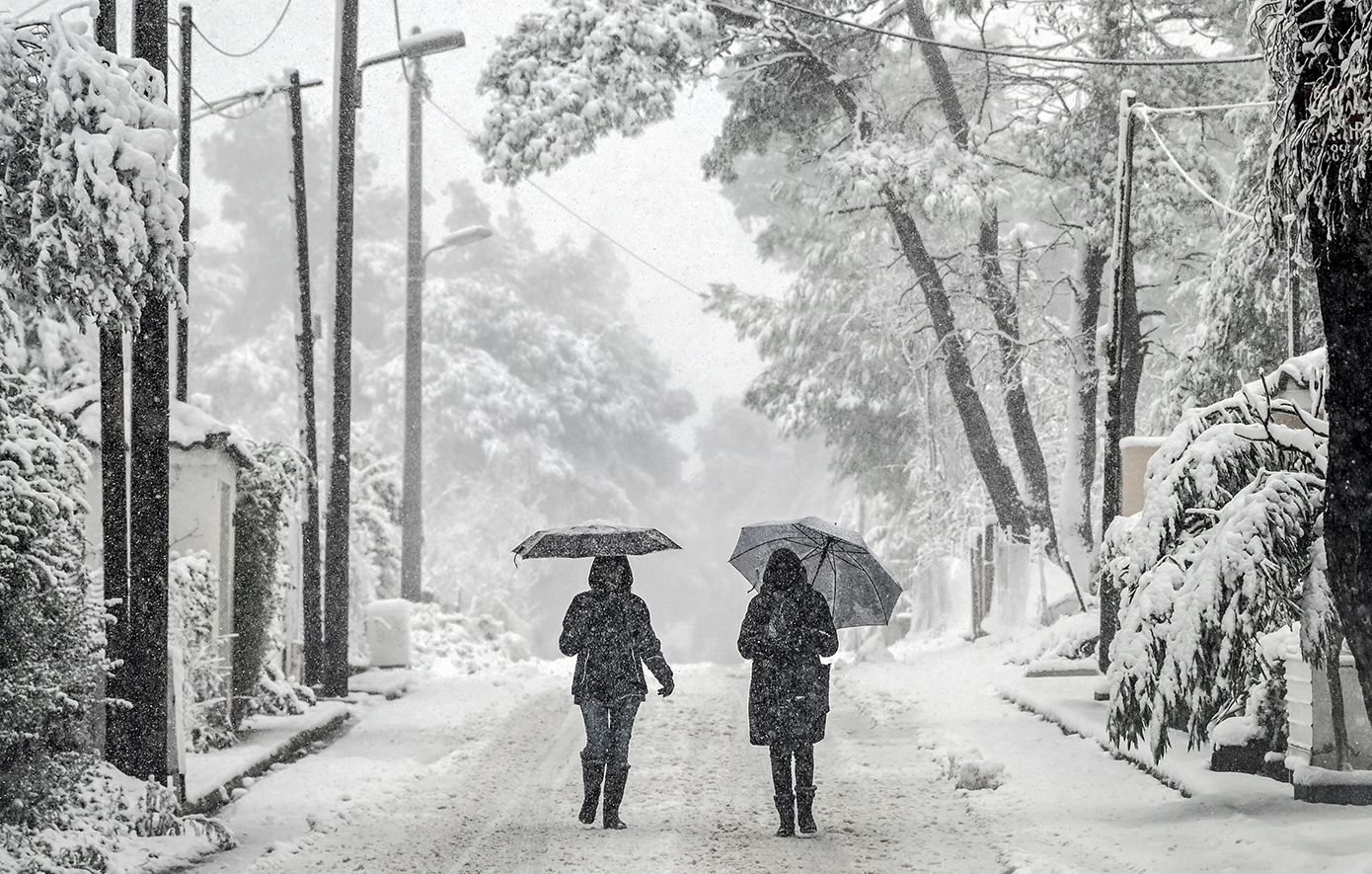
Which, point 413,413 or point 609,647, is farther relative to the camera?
point 413,413

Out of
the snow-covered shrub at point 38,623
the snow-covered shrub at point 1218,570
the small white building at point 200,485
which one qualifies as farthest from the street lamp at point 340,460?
the snow-covered shrub at point 1218,570

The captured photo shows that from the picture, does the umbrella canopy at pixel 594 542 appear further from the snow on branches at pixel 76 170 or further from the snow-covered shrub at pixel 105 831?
the snow on branches at pixel 76 170

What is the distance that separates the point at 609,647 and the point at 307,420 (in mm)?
8051

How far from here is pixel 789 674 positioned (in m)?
9.09

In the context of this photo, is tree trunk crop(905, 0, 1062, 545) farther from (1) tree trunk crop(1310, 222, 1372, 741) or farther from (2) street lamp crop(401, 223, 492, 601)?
(1) tree trunk crop(1310, 222, 1372, 741)

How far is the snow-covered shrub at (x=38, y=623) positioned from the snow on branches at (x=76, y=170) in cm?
102

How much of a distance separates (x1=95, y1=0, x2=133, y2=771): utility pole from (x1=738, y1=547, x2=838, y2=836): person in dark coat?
399 cm

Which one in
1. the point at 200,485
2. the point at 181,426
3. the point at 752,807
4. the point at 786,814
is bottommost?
the point at 752,807

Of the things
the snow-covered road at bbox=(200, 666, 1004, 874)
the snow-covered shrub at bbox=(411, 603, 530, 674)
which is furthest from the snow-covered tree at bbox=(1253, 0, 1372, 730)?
the snow-covered shrub at bbox=(411, 603, 530, 674)

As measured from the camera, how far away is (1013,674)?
1866cm

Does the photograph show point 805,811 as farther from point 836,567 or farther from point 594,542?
point 594,542

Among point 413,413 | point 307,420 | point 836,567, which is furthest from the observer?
point 413,413

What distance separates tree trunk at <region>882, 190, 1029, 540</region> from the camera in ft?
73.4

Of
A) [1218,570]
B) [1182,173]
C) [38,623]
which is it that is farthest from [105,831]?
[1182,173]
